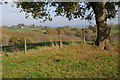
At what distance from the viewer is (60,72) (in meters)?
6.09

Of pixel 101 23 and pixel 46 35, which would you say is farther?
pixel 46 35

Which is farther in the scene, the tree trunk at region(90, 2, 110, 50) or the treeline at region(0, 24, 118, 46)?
the treeline at region(0, 24, 118, 46)

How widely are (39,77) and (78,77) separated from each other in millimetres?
1272

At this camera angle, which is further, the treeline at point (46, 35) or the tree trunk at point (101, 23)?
the treeline at point (46, 35)

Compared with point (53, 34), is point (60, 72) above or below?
below

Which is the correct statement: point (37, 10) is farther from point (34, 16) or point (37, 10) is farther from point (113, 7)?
point (113, 7)

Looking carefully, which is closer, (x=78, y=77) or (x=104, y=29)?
(x=78, y=77)

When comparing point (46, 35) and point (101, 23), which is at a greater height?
point (101, 23)

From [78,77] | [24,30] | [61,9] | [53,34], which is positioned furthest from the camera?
[24,30]

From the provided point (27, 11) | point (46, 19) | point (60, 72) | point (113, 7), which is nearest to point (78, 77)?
point (60, 72)

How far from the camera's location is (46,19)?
11.7m

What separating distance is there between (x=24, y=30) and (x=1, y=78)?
1209 cm

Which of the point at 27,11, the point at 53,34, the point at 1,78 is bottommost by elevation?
the point at 1,78

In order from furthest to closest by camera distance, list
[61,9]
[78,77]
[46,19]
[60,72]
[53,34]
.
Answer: [53,34]
[46,19]
[61,9]
[60,72]
[78,77]
